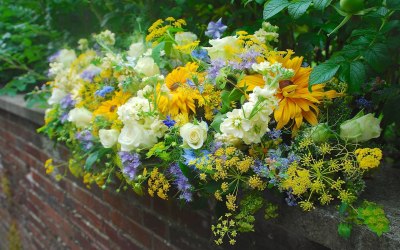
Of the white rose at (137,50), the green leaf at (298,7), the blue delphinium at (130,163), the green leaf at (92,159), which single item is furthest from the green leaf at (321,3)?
the green leaf at (92,159)

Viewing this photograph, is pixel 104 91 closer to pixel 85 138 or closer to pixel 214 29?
pixel 85 138

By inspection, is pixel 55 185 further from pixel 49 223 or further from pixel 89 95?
pixel 89 95

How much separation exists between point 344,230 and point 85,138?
1.09 m

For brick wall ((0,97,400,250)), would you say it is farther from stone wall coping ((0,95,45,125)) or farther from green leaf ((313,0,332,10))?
green leaf ((313,0,332,10))

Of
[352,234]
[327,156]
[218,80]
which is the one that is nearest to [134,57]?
[218,80]

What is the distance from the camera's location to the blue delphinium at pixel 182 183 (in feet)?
4.41

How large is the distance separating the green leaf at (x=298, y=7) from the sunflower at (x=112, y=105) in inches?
28.6

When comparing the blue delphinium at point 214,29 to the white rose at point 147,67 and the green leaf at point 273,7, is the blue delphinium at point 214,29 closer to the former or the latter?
the white rose at point 147,67

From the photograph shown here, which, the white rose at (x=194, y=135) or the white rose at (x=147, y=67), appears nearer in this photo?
the white rose at (x=194, y=135)

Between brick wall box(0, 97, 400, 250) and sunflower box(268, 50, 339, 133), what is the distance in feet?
0.83

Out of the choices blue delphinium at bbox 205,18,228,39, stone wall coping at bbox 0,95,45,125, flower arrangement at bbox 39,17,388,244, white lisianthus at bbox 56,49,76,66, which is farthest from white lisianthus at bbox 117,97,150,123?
stone wall coping at bbox 0,95,45,125

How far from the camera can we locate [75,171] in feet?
6.80

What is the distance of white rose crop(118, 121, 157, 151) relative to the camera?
1.44 m

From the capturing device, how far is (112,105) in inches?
67.8
